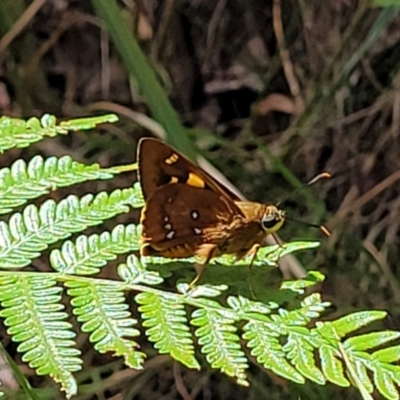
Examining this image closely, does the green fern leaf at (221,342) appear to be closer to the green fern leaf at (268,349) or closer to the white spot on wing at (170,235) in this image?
the green fern leaf at (268,349)

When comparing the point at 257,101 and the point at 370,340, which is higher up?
the point at 370,340

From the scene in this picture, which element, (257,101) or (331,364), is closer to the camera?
(331,364)

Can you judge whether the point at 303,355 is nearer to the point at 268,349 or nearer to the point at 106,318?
the point at 268,349

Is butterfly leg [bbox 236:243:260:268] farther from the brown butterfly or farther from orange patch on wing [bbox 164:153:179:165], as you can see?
orange patch on wing [bbox 164:153:179:165]

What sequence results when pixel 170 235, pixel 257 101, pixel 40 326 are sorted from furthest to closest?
pixel 257 101 → pixel 170 235 → pixel 40 326

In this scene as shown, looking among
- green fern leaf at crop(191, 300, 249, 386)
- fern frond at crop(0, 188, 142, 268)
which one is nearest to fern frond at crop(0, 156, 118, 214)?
fern frond at crop(0, 188, 142, 268)

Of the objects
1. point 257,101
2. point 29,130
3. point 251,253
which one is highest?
point 29,130

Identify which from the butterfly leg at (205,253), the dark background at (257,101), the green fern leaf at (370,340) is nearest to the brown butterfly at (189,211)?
the butterfly leg at (205,253)

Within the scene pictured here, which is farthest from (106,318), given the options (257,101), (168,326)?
(257,101)
